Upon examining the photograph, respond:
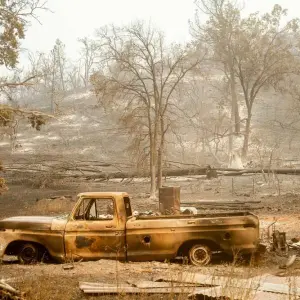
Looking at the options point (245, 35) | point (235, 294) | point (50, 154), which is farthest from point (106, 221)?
point (50, 154)

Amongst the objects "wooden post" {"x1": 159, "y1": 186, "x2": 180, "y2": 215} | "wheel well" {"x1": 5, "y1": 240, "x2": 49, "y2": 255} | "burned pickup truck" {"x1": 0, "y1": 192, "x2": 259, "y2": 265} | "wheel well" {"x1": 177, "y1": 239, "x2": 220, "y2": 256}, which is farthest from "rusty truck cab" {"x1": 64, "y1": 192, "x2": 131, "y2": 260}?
"wooden post" {"x1": 159, "y1": 186, "x2": 180, "y2": 215}

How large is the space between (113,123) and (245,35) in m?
23.2

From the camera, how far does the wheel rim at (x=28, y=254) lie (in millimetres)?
9109

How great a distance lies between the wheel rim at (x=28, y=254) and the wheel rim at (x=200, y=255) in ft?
10.9

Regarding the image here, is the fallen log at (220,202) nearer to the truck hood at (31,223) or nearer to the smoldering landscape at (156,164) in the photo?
the smoldering landscape at (156,164)

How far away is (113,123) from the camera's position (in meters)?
56.1

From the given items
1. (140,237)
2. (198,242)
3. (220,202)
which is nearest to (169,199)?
(220,202)

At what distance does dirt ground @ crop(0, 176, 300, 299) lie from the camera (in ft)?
23.1

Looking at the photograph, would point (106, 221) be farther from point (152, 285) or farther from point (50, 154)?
point (50, 154)

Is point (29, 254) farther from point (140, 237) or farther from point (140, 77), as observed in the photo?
point (140, 77)

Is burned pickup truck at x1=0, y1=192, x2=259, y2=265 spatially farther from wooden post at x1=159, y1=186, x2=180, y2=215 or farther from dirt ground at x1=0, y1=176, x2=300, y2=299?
wooden post at x1=159, y1=186, x2=180, y2=215

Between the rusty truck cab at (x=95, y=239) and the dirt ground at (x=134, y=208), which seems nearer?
the dirt ground at (x=134, y=208)

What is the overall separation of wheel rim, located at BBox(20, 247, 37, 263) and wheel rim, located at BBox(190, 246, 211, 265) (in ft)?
10.9

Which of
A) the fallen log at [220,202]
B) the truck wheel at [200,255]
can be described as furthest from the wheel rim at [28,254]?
the fallen log at [220,202]
